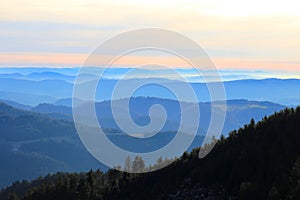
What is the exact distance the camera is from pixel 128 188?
7156cm

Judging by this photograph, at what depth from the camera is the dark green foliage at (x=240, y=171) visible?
4566 centimetres

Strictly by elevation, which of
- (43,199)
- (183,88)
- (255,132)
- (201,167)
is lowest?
(43,199)

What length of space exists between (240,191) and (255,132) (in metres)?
19.9

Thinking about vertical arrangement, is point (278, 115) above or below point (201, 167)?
above

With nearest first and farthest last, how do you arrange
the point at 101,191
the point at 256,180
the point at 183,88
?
the point at 256,180 → the point at 183,88 → the point at 101,191

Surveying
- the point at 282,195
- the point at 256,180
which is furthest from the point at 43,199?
the point at 282,195

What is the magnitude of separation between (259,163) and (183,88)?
45.4 feet

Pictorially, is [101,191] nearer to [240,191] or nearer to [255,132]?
[255,132]

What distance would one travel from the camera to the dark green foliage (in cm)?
4566

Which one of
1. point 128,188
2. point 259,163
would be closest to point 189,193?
point 259,163

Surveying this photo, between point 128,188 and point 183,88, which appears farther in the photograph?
Answer: point 128,188

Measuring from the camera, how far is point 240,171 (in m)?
52.8

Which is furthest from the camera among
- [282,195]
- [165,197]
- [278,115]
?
[278,115]

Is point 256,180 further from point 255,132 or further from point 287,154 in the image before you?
point 255,132
